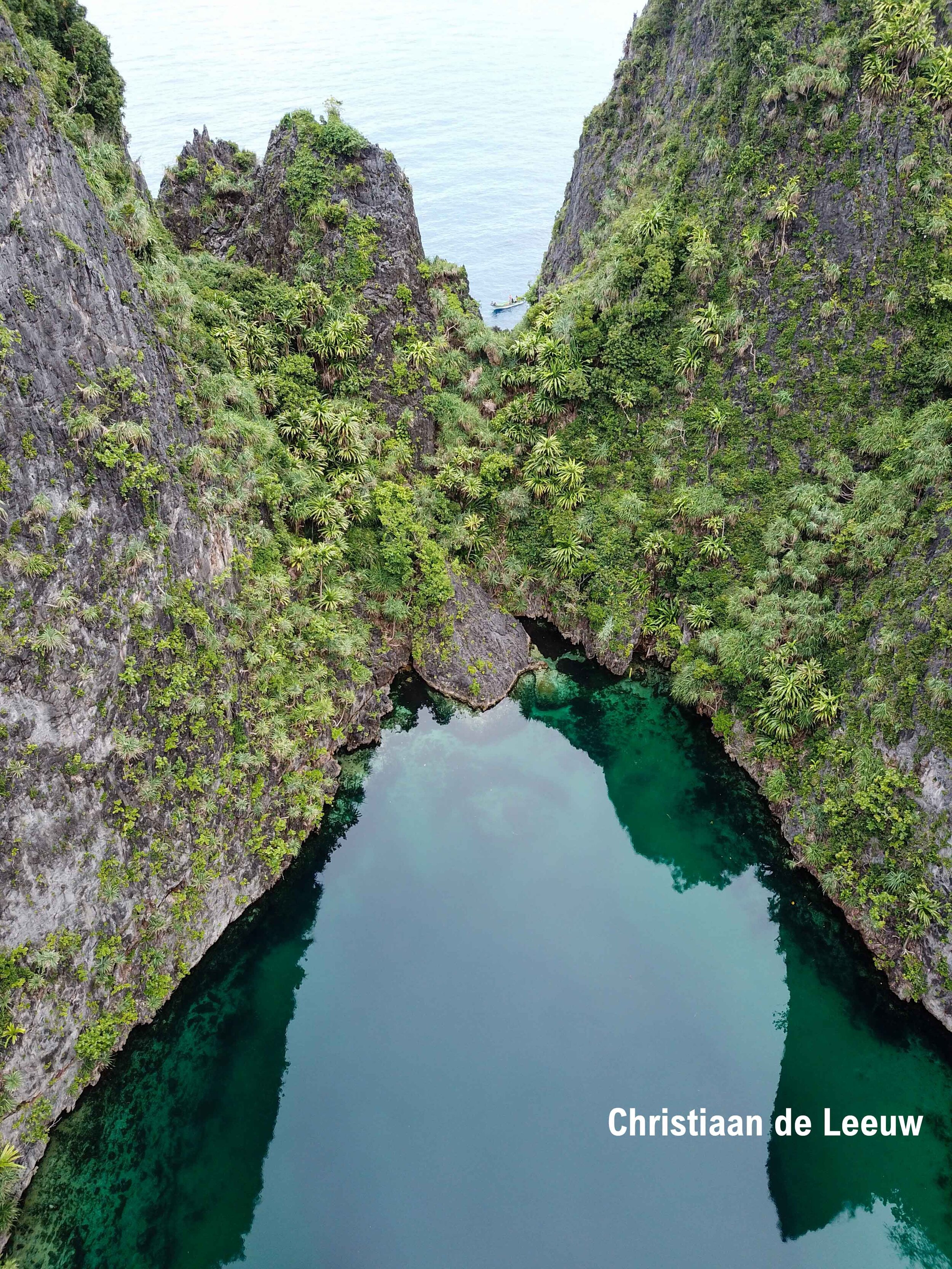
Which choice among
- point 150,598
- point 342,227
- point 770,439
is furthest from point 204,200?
point 770,439

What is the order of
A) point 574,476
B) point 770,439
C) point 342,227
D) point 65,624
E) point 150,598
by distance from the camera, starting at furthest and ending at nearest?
point 342,227, point 574,476, point 770,439, point 150,598, point 65,624

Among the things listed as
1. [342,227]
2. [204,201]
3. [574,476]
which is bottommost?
[574,476]

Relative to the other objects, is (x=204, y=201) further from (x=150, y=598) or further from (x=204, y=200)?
(x=150, y=598)

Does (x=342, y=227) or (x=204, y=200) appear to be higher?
(x=204, y=200)

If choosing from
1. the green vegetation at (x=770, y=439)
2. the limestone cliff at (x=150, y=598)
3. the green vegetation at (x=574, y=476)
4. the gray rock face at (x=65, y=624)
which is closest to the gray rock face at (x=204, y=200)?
the green vegetation at (x=574, y=476)

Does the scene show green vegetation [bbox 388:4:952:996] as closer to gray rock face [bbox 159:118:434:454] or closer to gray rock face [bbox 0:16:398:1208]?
gray rock face [bbox 159:118:434:454]

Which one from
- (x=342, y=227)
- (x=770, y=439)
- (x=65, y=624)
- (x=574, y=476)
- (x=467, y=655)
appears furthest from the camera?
(x=342, y=227)

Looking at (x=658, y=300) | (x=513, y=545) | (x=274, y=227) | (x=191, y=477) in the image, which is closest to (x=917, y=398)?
(x=658, y=300)

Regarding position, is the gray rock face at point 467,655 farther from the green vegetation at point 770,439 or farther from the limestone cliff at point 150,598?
the green vegetation at point 770,439

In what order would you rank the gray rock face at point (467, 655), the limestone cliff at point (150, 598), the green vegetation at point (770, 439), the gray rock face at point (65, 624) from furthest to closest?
the gray rock face at point (467, 655) → the green vegetation at point (770, 439) → the limestone cliff at point (150, 598) → the gray rock face at point (65, 624)
